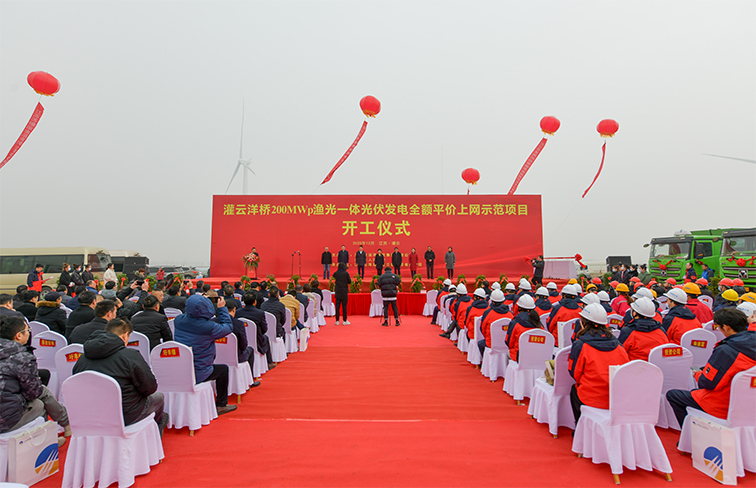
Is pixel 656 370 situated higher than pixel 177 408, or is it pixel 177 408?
pixel 656 370

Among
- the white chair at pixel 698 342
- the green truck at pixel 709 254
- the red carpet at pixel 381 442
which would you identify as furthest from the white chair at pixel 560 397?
the green truck at pixel 709 254

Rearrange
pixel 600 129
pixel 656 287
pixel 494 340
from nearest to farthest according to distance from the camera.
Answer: pixel 494 340 < pixel 656 287 < pixel 600 129

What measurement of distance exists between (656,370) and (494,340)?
202 cm

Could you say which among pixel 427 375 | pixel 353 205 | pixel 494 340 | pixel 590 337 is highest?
pixel 353 205

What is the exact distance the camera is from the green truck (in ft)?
30.0

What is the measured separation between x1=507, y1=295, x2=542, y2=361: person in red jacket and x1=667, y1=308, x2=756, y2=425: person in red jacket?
134 centimetres

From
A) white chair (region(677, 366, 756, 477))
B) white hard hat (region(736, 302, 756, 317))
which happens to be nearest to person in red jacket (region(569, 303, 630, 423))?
white chair (region(677, 366, 756, 477))

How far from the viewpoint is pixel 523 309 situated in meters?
3.84

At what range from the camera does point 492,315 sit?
457cm

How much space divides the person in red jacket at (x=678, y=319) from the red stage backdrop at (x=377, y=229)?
10.7m

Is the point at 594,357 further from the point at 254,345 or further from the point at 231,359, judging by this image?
the point at 254,345

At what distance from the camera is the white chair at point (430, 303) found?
931 centimetres

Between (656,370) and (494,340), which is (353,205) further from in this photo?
(656,370)

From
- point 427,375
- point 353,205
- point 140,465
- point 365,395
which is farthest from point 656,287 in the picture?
point 353,205
